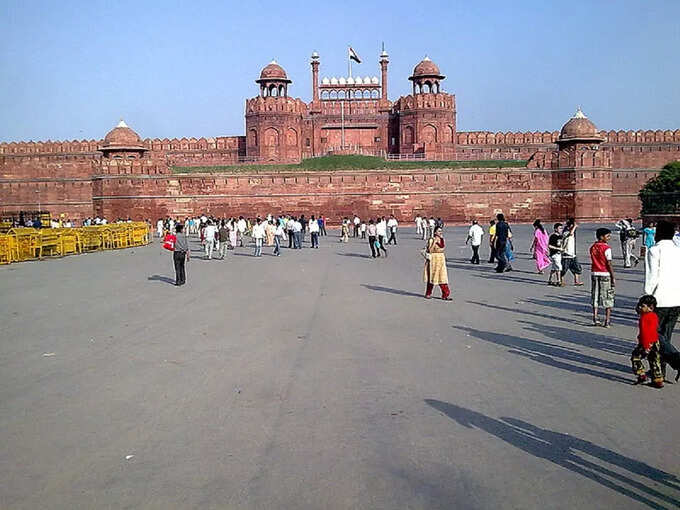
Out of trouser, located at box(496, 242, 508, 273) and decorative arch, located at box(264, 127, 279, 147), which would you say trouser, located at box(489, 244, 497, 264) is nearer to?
trouser, located at box(496, 242, 508, 273)

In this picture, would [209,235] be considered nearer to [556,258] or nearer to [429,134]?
[556,258]

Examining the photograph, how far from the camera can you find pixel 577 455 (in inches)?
127

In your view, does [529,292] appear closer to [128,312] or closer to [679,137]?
[128,312]

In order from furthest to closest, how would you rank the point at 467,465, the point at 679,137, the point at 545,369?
the point at 679,137, the point at 545,369, the point at 467,465

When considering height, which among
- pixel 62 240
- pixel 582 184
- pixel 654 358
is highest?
pixel 582 184

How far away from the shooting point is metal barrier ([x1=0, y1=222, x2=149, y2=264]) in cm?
1614

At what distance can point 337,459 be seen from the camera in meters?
3.21

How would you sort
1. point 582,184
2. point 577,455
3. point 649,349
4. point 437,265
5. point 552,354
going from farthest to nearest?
1. point 582,184
2. point 437,265
3. point 552,354
4. point 649,349
5. point 577,455

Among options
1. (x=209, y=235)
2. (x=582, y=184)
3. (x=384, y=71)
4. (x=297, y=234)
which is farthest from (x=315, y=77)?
(x=209, y=235)

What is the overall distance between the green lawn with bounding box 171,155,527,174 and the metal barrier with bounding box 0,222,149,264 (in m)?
11.0

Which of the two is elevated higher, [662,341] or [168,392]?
[662,341]

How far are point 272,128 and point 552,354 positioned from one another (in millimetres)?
33476

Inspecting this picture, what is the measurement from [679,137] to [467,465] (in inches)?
1526

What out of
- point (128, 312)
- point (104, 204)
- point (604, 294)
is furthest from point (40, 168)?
point (604, 294)
